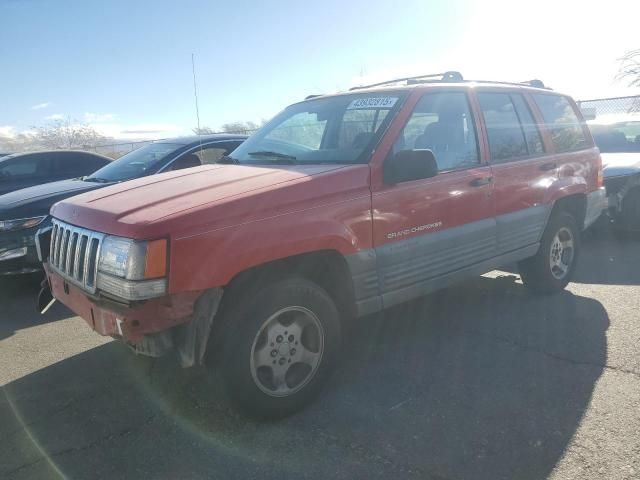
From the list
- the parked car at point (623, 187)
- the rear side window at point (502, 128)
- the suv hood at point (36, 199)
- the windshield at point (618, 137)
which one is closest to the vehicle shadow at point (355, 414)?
the rear side window at point (502, 128)

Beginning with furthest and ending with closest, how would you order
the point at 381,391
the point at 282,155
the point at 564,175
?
the point at 564,175
the point at 282,155
the point at 381,391

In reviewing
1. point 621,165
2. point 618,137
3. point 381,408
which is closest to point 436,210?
point 381,408

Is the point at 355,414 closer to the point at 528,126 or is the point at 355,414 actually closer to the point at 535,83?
the point at 528,126

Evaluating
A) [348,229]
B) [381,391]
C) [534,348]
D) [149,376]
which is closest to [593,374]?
[534,348]

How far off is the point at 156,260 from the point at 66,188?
4.26 meters

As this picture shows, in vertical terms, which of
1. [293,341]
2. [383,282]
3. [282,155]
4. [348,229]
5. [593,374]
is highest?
[282,155]

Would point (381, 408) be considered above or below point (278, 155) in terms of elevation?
below

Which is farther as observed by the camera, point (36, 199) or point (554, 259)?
point (36, 199)

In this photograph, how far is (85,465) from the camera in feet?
9.07

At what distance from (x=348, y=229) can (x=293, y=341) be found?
0.76 meters

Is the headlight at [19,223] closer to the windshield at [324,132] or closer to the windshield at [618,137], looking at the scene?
the windshield at [324,132]

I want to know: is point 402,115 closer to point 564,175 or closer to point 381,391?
point 381,391

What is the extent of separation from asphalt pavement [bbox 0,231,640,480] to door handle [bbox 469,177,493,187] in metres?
1.23

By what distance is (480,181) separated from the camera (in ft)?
13.7
